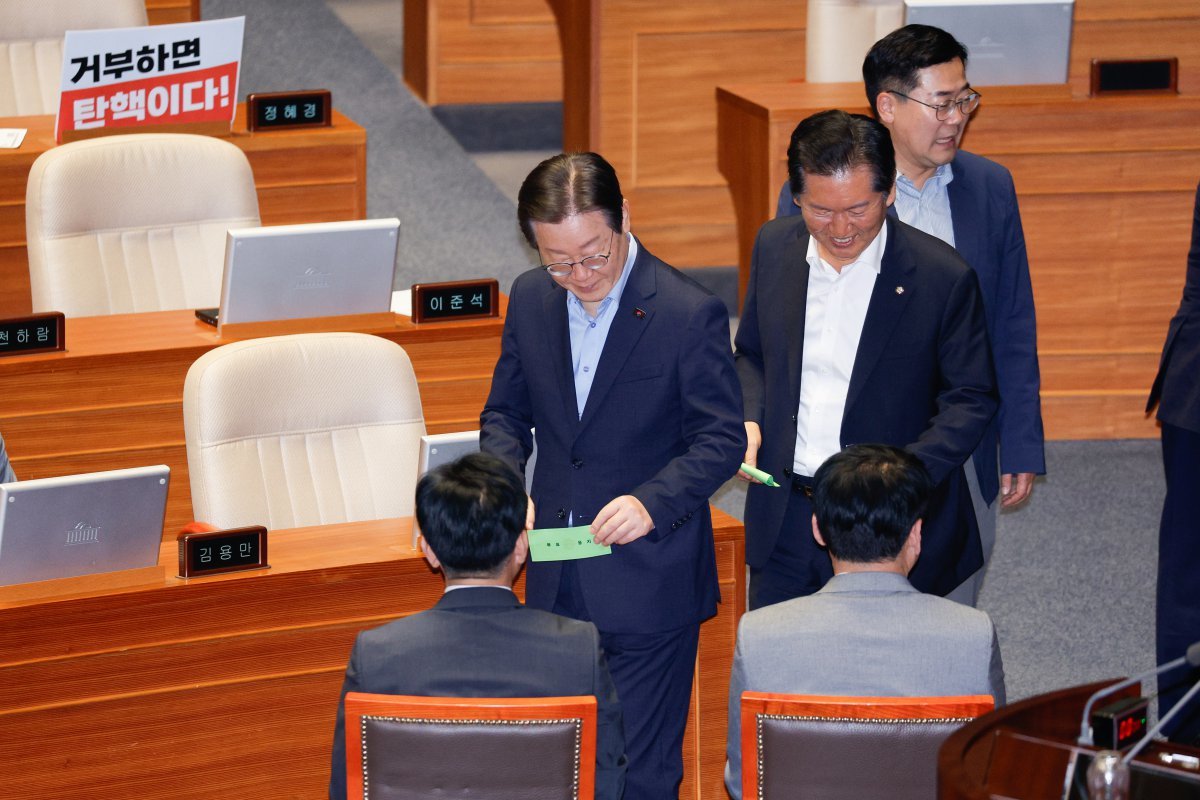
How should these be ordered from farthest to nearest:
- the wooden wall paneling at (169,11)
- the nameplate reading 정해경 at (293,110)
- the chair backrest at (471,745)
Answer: the wooden wall paneling at (169,11) < the nameplate reading 정해경 at (293,110) < the chair backrest at (471,745)

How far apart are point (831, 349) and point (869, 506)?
0.61 metres

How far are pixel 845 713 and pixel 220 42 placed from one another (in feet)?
10.8

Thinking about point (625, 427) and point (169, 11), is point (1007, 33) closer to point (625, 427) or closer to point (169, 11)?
point (625, 427)

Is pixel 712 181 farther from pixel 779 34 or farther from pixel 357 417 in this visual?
pixel 357 417

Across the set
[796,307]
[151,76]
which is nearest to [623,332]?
[796,307]

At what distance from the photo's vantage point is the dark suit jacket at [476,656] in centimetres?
227

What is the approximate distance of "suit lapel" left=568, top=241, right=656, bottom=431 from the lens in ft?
9.09

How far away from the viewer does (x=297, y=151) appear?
5180 millimetres

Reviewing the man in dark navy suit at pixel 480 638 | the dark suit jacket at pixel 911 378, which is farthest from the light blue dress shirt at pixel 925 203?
the man in dark navy suit at pixel 480 638

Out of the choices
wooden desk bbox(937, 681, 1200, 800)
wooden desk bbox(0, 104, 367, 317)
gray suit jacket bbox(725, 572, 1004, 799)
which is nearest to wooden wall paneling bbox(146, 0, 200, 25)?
wooden desk bbox(0, 104, 367, 317)

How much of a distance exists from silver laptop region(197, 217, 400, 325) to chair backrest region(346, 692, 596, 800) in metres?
1.84

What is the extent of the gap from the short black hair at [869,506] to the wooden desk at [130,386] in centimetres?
185

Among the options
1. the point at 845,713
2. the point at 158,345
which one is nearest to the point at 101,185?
the point at 158,345

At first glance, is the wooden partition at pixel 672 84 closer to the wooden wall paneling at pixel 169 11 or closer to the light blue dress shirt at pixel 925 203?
the wooden wall paneling at pixel 169 11
